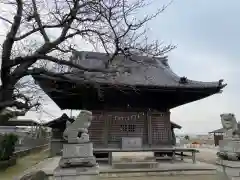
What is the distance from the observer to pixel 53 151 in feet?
61.0

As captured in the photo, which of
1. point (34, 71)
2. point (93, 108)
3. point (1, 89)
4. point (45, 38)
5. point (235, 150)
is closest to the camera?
point (1, 89)

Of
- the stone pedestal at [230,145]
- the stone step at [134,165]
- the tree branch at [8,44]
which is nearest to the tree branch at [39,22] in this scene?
the tree branch at [8,44]

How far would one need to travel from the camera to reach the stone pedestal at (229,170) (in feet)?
21.1

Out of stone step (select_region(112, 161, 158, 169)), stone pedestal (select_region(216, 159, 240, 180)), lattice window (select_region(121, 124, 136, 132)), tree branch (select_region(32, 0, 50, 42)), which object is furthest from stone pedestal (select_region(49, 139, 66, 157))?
tree branch (select_region(32, 0, 50, 42))

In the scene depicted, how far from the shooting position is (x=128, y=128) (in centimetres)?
1316

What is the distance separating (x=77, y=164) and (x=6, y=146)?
8812 millimetres

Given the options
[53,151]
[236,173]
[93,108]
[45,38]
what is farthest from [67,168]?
[53,151]

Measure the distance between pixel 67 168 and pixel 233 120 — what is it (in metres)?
5.36

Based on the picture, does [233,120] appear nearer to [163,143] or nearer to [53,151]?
[163,143]

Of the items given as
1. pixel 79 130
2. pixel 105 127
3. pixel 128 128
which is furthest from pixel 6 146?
pixel 79 130

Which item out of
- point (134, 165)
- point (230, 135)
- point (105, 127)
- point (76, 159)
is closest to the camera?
point (76, 159)

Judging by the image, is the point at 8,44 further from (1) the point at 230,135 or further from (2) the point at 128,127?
(2) the point at 128,127

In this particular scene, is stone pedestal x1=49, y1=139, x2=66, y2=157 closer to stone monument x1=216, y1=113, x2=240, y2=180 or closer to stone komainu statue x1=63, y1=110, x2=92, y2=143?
stone komainu statue x1=63, y1=110, x2=92, y2=143

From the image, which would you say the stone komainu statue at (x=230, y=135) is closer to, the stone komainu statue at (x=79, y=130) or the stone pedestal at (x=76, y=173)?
the stone pedestal at (x=76, y=173)
